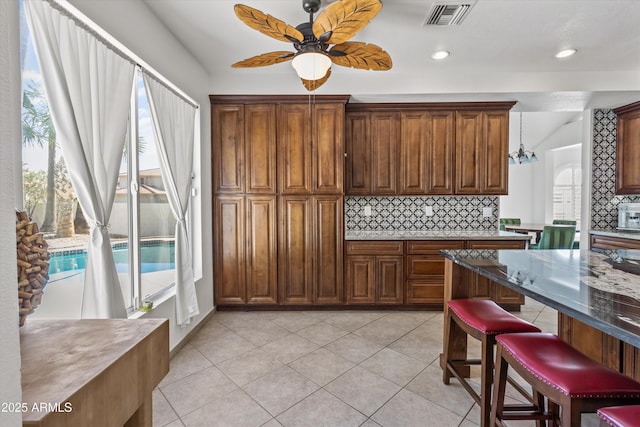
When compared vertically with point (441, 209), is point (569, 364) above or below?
below

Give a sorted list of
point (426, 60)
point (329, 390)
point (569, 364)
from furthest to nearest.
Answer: point (426, 60), point (329, 390), point (569, 364)

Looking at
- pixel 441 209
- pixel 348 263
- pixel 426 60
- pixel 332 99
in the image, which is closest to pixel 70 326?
pixel 348 263

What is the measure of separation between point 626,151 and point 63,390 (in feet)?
18.8

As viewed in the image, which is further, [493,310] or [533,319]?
[533,319]

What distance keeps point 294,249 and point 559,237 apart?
13.8ft

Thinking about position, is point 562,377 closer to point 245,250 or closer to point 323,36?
point 323,36

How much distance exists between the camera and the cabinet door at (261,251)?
3445mm

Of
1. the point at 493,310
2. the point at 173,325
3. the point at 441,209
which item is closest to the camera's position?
the point at 493,310

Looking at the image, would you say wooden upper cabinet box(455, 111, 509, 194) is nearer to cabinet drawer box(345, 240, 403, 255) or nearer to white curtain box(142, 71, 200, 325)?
cabinet drawer box(345, 240, 403, 255)

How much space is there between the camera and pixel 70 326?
1.01m

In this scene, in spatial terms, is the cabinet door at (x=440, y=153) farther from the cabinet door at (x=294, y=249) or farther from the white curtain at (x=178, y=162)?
the white curtain at (x=178, y=162)

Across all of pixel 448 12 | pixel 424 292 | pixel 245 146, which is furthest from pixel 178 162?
pixel 424 292

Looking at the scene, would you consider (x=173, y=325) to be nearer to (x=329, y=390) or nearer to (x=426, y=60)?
(x=329, y=390)

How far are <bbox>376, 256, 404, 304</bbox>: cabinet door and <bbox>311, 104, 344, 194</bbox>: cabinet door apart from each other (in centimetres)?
105
